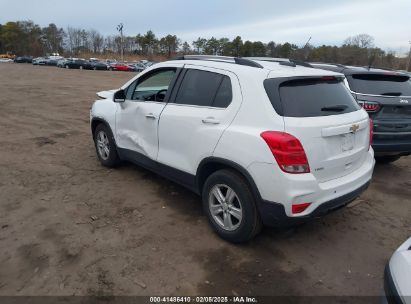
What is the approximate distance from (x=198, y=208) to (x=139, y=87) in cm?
186

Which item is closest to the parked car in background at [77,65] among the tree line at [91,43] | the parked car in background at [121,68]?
the parked car in background at [121,68]

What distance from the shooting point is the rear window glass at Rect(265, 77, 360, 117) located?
326 centimetres

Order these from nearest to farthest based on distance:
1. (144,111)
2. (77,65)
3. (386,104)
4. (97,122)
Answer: (144,111), (386,104), (97,122), (77,65)

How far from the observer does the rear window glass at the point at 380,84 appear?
5.45 metres

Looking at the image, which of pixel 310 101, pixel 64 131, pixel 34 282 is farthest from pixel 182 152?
pixel 64 131

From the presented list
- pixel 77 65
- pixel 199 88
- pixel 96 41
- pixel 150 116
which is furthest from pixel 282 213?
pixel 96 41

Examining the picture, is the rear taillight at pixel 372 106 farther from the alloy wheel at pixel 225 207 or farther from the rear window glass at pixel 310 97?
the alloy wheel at pixel 225 207

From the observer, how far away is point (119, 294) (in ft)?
9.64

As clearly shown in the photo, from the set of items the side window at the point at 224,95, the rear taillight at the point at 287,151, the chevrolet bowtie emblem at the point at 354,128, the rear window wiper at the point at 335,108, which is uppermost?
the side window at the point at 224,95

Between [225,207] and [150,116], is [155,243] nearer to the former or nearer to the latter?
[225,207]

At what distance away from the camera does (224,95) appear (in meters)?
3.63

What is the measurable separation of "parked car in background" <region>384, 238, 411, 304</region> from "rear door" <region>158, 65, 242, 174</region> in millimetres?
1812

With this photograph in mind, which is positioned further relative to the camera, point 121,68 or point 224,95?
point 121,68

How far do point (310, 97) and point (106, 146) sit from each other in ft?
11.4
